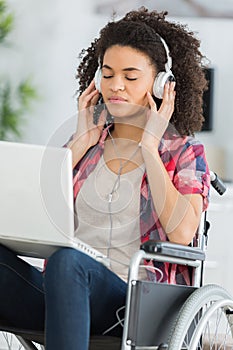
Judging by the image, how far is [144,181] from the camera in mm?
2221

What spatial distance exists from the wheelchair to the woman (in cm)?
5

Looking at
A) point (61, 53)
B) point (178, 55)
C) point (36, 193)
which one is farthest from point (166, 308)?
point (61, 53)

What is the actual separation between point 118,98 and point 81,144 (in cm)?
16

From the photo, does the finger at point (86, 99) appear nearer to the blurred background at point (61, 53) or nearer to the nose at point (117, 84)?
the nose at point (117, 84)

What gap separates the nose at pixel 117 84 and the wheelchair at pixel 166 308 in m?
0.39

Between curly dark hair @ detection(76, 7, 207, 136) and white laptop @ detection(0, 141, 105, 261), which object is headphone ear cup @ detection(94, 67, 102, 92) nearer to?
curly dark hair @ detection(76, 7, 207, 136)

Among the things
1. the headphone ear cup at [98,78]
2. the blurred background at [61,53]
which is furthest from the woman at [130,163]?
the blurred background at [61,53]

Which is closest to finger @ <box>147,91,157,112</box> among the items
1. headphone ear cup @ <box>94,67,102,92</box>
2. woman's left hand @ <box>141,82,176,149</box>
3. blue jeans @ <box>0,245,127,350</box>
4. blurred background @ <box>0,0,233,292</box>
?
woman's left hand @ <box>141,82,176,149</box>

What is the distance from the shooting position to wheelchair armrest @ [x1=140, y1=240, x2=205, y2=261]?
1.97 metres

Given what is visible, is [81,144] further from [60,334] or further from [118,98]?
[60,334]

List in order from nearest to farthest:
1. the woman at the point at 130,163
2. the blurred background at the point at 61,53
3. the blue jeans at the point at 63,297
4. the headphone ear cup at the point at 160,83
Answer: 1. the blue jeans at the point at 63,297
2. the woman at the point at 130,163
3. the headphone ear cup at the point at 160,83
4. the blurred background at the point at 61,53

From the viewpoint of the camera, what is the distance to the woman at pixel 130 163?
7.06 ft

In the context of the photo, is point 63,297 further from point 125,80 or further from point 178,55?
point 178,55

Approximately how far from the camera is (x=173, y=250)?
6.68 ft
